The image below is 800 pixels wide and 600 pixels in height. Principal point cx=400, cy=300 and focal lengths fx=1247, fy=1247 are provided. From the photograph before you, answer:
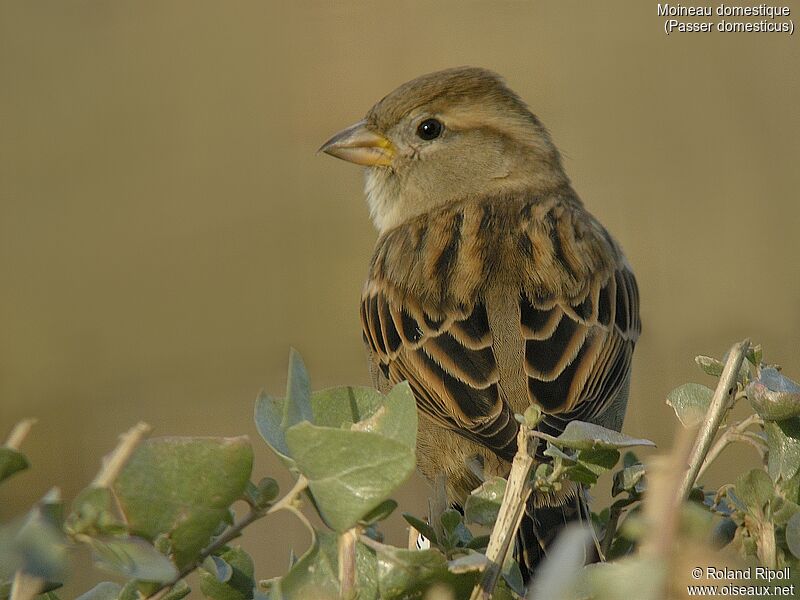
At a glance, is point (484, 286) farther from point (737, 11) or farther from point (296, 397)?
point (737, 11)

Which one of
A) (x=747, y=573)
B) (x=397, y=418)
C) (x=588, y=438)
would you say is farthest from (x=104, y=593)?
(x=747, y=573)

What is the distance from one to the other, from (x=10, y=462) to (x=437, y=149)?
2.69 m

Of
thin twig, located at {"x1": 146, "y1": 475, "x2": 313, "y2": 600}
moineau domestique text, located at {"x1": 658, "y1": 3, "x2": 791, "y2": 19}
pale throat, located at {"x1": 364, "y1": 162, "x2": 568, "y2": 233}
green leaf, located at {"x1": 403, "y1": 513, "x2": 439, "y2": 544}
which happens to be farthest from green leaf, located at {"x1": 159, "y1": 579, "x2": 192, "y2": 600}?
moineau domestique text, located at {"x1": 658, "y1": 3, "x2": 791, "y2": 19}

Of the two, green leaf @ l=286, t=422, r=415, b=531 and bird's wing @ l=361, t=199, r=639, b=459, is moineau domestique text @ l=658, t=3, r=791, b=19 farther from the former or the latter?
green leaf @ l=286, t=422, r=415, b=531

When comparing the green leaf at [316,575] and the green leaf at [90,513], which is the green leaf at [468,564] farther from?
the green leaf at [90,513]

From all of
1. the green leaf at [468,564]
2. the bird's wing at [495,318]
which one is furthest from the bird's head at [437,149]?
the green leaf at [468,564]

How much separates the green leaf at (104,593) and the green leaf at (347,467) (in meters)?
0.25

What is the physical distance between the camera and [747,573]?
35.8 inches

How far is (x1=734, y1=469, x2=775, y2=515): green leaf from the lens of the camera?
1096 millimetres

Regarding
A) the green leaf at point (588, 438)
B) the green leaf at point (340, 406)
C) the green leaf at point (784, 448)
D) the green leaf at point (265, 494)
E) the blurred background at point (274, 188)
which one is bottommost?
the blurred background at point (274, 188)

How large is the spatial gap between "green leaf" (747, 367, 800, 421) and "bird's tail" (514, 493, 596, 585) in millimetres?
727

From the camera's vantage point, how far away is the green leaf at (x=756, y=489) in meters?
1.10

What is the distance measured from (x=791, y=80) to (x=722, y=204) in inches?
28.0

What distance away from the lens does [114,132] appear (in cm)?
746
